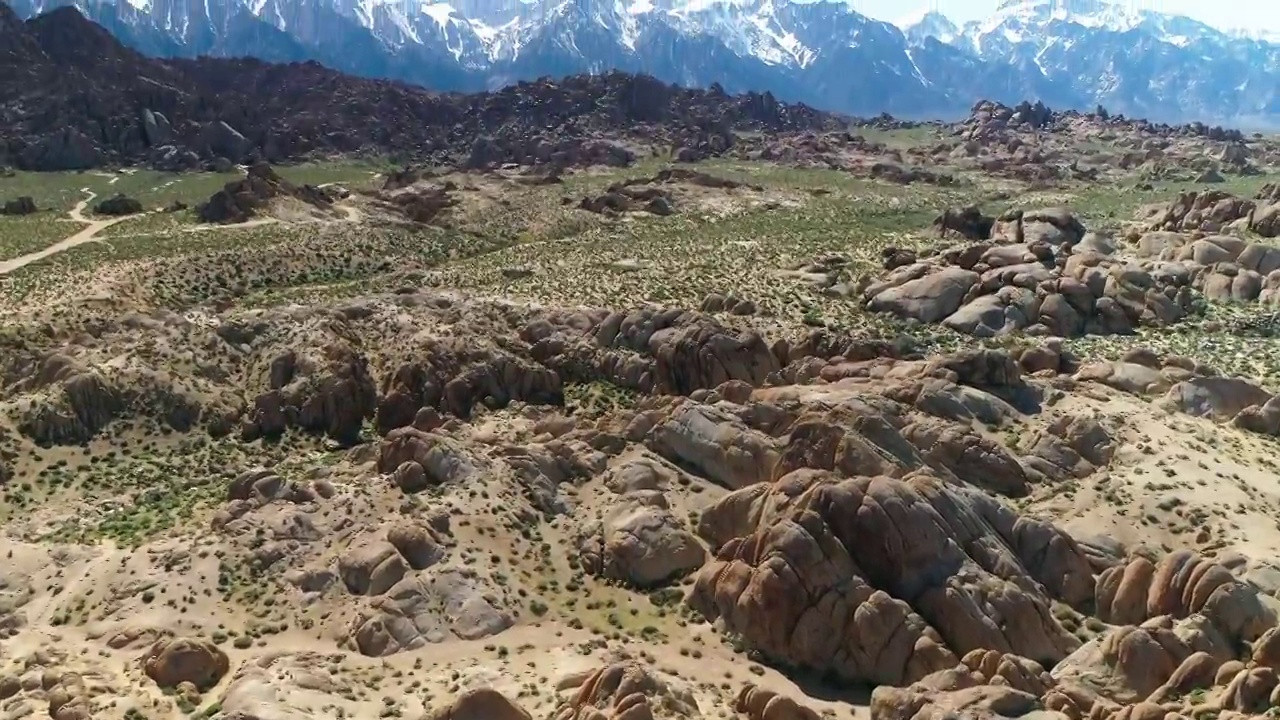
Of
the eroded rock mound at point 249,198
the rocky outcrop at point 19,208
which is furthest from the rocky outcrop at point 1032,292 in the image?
the rocky outcrop at point 19,208

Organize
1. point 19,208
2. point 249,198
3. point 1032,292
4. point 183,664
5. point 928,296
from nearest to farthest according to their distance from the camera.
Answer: point 183,664 < point 1032,292 < point 928,296 < point 249,198 < point 19,208

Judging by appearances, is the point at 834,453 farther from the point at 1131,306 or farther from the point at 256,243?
the point at 256,243

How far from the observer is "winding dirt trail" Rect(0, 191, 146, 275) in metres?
95.6

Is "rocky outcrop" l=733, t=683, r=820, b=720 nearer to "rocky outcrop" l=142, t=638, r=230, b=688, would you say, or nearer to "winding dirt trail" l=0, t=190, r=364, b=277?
"rocky outcrop" l=142, t=638, r=230, b=688

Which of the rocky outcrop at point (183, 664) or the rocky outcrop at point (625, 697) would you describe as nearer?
the rocky outcrop at point (625, 697)

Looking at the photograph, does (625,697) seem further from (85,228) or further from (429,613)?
(85,228)

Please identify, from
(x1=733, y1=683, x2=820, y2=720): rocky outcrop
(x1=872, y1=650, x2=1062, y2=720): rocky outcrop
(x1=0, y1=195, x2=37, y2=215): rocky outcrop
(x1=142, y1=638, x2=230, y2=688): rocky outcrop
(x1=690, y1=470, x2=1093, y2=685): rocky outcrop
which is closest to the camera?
(x1=872, y1=650, x2=1062, y2=720): rocky outcrop

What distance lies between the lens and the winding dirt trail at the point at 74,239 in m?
95.6

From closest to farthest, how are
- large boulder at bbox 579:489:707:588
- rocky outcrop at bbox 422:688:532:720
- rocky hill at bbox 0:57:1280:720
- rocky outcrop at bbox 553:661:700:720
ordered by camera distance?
rocky outcrop at bbox 553:661:700:720 → rocky outcrop at bbox 422:688:532:720 → rocky hill at bbox 0:57:1280:720 → large boulder at bbox 579:489:707:588

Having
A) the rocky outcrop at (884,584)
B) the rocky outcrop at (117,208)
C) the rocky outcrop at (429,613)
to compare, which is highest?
the rocky outcrop at (884,584)

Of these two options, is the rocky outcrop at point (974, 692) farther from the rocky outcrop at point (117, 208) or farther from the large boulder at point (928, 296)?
the rocky outcrop at point (117, 208)

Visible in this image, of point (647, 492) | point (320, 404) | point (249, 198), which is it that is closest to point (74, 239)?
point (249, 198)

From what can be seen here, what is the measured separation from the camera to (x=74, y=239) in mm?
110250

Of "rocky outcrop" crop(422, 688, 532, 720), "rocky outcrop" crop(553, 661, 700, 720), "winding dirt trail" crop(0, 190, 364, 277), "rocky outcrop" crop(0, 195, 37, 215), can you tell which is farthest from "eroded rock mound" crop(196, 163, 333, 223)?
"rocky outcrop" crop(553, 661, 700, 720)
